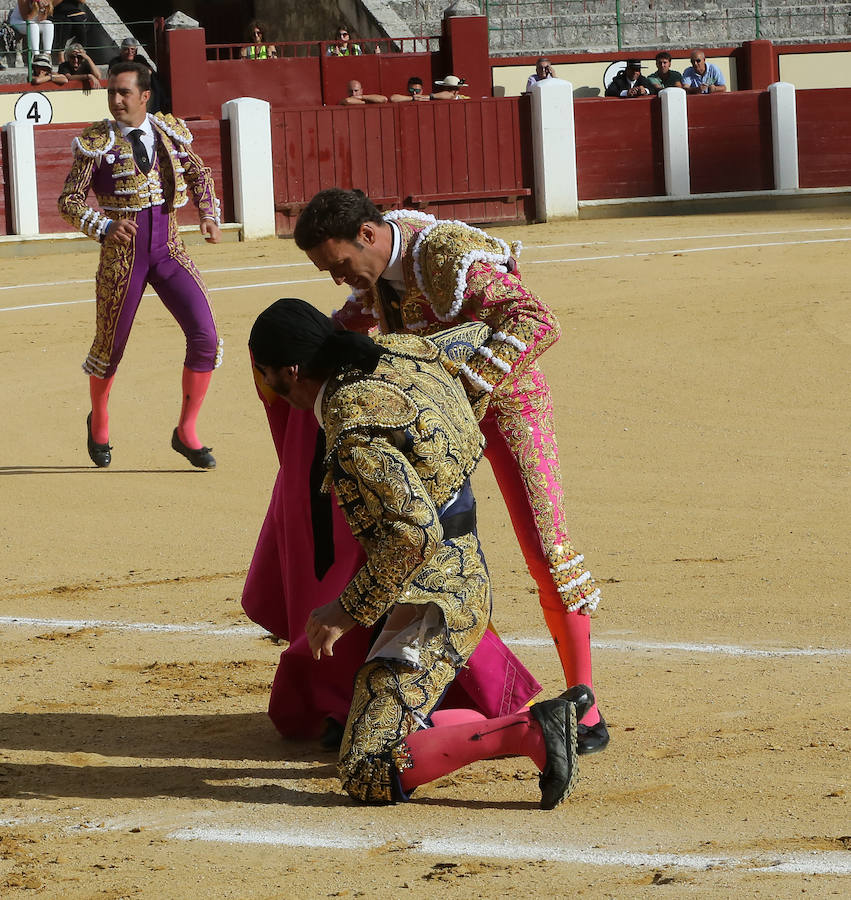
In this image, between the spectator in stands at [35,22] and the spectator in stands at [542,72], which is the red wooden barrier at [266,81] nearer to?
the spectator in stands at [35,22]

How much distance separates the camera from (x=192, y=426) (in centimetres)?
657

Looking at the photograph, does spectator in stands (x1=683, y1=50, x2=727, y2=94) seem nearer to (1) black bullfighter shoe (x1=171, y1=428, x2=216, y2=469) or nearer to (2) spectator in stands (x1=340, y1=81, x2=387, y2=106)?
(2) spectator in stands (x1=340, y1=81, x2=387, y2=106)

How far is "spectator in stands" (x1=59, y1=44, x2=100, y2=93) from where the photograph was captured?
16578 millimetres

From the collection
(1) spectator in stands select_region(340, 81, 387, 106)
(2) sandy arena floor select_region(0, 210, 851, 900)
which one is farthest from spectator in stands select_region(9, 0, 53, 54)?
(2) sandy arena floor select_region(0, 210, 851, 900)

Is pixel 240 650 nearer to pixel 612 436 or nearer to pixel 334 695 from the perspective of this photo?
pixel 334 695

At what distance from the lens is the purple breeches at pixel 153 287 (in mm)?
6461

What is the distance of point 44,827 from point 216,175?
12449 mm

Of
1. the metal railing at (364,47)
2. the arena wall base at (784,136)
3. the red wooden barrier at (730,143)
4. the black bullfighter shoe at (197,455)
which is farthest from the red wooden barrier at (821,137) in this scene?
the black bullfighter shoe at (197,455)

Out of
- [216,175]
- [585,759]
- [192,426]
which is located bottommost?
[585,759]

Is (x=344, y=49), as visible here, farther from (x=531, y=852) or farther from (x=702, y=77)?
(x=531, y=852)

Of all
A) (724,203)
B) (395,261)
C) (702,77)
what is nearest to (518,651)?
(395,261)

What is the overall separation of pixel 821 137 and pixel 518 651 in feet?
44.6

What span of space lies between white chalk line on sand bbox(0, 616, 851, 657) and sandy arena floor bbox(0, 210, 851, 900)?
10 millimetres

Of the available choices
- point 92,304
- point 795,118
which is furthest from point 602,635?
point 795,118
